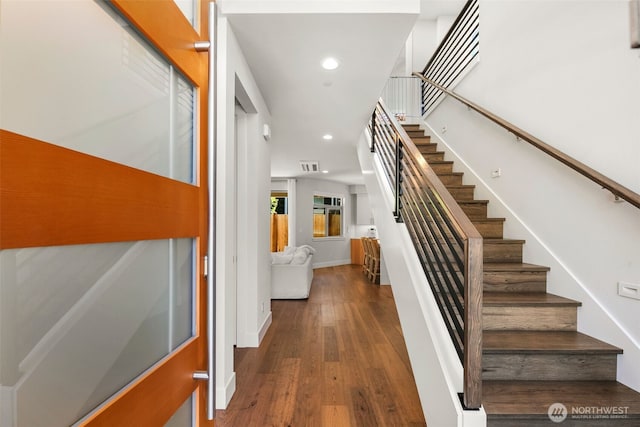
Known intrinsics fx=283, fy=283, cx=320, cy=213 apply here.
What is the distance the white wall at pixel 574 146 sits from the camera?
1553 millimetres

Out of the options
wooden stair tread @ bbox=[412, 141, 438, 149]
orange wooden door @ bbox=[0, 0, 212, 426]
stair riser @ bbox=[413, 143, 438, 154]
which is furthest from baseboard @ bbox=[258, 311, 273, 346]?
wooden stair tread @ bbox=[412, 141, 438, 149]

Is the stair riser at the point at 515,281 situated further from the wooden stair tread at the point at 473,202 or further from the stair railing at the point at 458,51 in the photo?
the stair railing at the point at 458,51

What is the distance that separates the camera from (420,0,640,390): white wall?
1553mm

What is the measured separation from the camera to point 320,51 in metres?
2.22

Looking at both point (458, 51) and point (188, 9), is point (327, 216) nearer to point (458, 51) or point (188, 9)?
point (458, 51)

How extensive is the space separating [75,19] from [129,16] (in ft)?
0.51

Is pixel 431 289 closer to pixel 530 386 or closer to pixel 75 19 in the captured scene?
pixel 530 386

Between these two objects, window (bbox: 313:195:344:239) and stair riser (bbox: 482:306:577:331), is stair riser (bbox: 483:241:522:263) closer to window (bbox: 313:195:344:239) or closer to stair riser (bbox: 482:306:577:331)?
stair riser (bbox: 482:306:577:331)

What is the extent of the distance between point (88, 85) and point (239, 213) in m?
2.20

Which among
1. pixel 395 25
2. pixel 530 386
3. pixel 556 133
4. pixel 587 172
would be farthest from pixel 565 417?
pixel 395 25

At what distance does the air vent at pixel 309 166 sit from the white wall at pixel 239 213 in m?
2.87

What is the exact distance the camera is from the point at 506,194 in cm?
259

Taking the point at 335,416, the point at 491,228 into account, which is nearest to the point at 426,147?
the point at 491,228

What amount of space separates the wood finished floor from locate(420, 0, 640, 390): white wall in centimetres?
134
